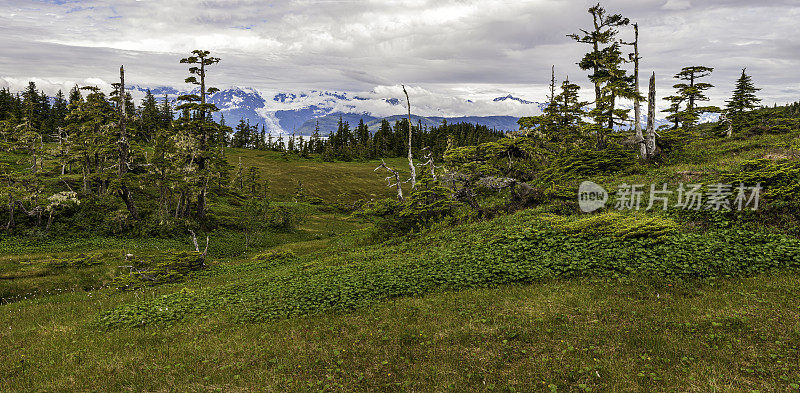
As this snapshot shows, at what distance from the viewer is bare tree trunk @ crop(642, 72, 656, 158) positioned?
25938mm

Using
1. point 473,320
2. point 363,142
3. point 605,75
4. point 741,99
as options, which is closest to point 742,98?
point 741,99

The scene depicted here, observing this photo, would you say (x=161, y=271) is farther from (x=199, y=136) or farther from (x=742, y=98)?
(x=742, y=98)

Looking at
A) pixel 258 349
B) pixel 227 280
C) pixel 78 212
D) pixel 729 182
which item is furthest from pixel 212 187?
pixel 729 182

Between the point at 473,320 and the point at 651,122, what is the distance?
26233mm

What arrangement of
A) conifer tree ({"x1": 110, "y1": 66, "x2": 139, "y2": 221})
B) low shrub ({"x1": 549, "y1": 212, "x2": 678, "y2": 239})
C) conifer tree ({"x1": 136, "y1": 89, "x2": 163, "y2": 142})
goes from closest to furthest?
low shrub ({"x1": 549, "y1": 212, "x2": 678, "y2": 239}), conifer tree ({"x1": 110, "y1": 66, "x2": 139, "y2": 221}), conifer tree ({"x1": 136, "y1": 89, "x2": 163, "y2": 142})

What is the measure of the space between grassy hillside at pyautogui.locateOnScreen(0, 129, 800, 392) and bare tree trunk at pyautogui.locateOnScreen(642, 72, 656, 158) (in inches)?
346

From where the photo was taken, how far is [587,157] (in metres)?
26.0

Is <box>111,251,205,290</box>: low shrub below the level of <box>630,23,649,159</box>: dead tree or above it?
below

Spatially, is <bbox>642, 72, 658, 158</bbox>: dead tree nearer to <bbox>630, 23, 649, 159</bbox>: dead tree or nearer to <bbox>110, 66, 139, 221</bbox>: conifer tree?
<bbox>630, 23, 649, 159</bbox>: dead tree

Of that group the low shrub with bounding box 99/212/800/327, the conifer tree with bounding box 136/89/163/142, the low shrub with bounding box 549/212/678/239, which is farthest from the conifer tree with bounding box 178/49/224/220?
the conifer tree with bounding box 136/89/163/142

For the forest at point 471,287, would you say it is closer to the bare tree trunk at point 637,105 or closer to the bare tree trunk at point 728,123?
the bare tree trunk at point 637,105

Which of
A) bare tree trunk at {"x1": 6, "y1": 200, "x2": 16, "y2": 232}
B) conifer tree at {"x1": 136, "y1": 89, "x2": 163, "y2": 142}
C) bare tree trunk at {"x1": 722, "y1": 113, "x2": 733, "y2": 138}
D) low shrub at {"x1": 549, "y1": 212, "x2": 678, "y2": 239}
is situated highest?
conifer tree at {"x1": 136, "y1": 89, "x2": 163, "y2": 142}

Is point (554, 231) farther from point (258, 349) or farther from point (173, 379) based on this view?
point (173, 379)

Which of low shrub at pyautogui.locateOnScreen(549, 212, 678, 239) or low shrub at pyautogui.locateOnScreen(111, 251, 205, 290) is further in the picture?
low shrub at pyautogui.locateOnScreen(111, 251, 205, 290)
